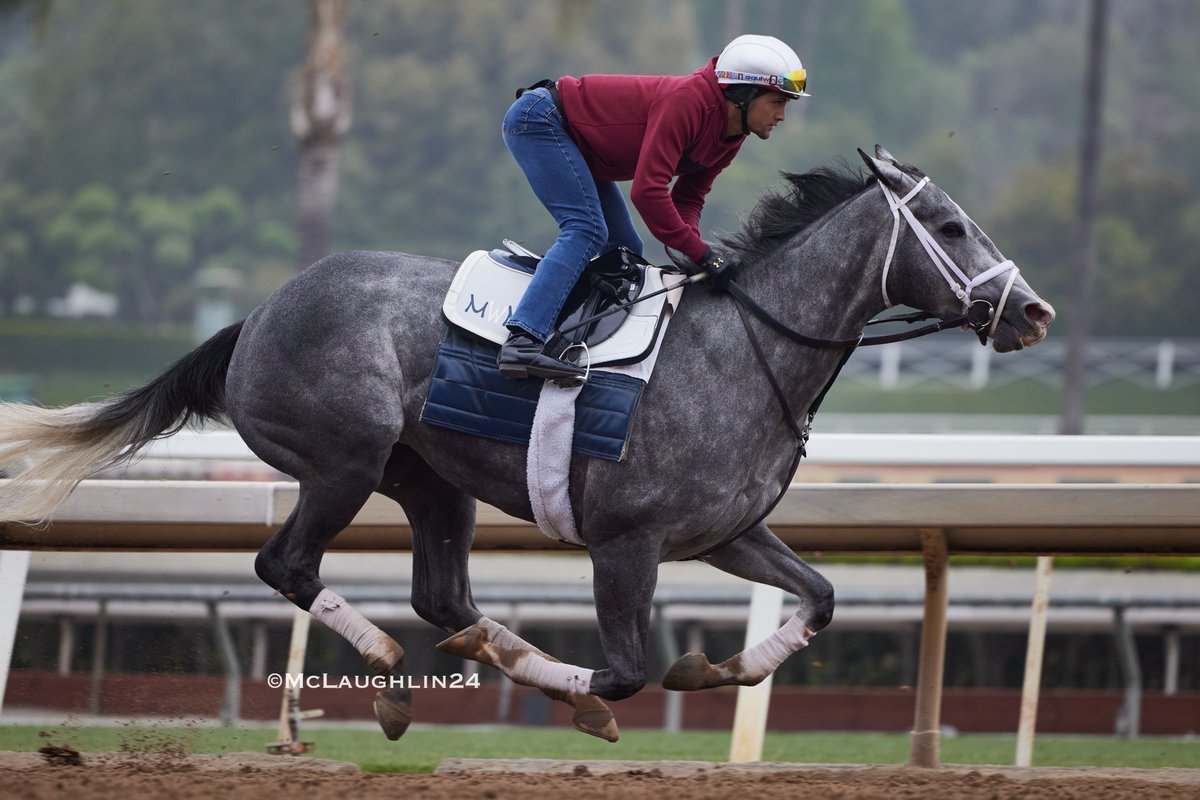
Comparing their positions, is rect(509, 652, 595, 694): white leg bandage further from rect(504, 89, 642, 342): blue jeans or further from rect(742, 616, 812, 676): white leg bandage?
rect(504, 89, 642, 342): blue jeans

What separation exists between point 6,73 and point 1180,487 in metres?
51.8

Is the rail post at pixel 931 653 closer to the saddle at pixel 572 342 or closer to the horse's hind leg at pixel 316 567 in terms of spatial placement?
the saddle at pixel 572 342

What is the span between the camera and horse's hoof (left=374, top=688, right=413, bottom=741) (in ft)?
14.9

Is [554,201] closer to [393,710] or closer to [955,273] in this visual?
[955,273]

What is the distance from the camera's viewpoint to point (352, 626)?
449 centimetres

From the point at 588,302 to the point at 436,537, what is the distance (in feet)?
3.24

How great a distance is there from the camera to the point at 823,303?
4391mm

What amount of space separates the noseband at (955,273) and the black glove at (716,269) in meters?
0.46

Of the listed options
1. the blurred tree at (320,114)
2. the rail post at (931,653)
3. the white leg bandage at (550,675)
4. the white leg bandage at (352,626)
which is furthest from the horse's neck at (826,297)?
the blurred tree at (320,114)

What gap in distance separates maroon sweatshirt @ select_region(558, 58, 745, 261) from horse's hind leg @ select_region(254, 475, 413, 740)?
47.9 inches

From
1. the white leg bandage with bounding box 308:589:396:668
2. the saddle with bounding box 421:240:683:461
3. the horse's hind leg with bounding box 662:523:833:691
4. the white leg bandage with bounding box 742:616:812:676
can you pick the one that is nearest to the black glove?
the saddle with bounding box 421:240:683:461

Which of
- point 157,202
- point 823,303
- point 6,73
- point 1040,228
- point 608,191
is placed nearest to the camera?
point 823,303

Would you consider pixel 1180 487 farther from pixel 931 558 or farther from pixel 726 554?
pixel 726 554

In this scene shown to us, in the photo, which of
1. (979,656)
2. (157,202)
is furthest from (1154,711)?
(157,202)
